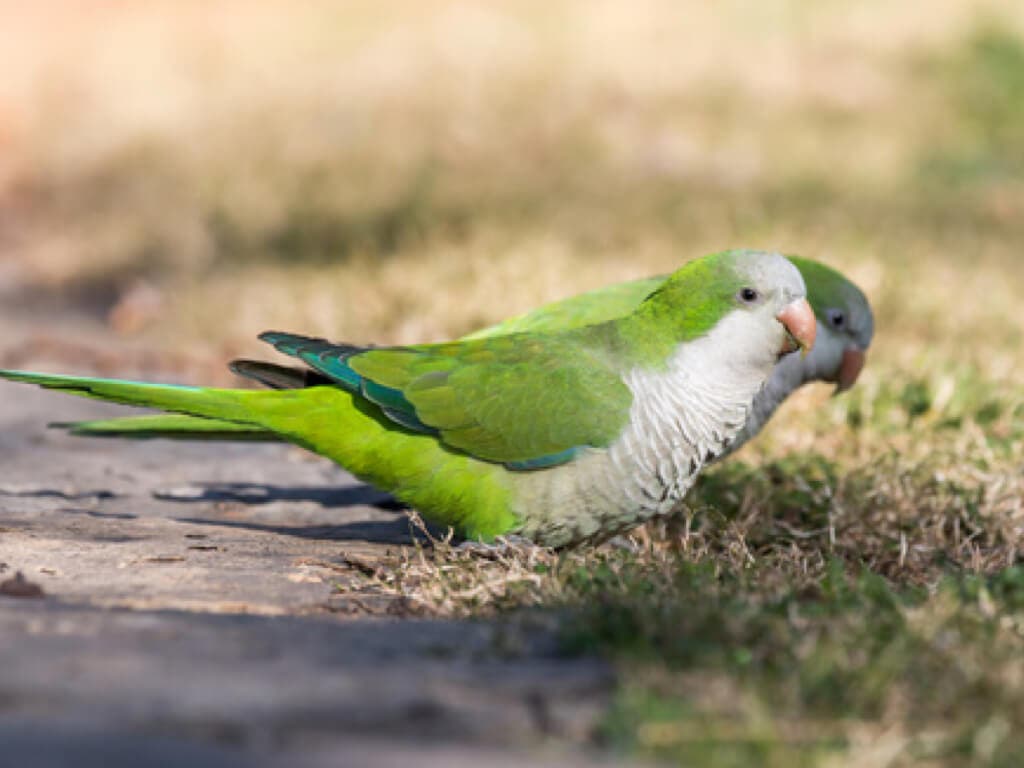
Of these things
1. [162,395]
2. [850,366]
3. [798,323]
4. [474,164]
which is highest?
[474,164]

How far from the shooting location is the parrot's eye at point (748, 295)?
3445 mm

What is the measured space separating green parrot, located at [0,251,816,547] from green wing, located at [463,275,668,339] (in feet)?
2.04

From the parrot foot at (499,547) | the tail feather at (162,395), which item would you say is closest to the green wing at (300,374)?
the tail feather at (162,395)

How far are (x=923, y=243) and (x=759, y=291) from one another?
511 centimetres

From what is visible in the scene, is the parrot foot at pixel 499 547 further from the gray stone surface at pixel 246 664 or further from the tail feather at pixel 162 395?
the tail feather at pixel 162 395

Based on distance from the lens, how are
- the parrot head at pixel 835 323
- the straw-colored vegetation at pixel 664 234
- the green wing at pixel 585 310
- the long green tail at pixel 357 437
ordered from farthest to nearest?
the parrot head at pixel 835 323 < the green wing at pixel 585 310 < the long green tail at pixel 357 437 < the straw-colored vegetation at pixel 664 234

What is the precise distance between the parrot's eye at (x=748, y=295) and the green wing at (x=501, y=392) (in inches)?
15.2

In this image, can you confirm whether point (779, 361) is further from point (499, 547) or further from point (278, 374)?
point (278, 374)

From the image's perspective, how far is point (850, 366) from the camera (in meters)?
4.80

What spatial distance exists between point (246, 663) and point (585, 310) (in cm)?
231

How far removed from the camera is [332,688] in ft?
7.23

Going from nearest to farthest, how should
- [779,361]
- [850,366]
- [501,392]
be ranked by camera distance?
[501,392], [779,361], [850,366]

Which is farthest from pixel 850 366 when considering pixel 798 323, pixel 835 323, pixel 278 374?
pixel 278 374

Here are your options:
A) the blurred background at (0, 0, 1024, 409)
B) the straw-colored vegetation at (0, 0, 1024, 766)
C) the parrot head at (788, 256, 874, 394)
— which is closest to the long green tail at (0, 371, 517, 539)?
the straw-colored vegetation at (0, 0, 1024, 766)
